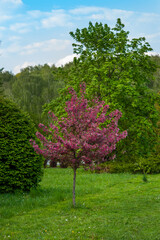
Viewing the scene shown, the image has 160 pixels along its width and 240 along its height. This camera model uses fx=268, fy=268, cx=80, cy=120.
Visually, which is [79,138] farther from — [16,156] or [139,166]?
[139,166]

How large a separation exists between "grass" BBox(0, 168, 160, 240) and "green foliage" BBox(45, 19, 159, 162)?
381 inches

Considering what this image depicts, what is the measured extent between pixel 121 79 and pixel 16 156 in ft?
41.0

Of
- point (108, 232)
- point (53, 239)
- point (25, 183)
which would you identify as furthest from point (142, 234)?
point (25, 183)

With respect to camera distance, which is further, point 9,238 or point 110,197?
point 110,197

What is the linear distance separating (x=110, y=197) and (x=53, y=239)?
16.7ft

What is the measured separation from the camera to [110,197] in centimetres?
1100

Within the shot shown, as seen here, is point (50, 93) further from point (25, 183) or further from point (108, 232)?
point (108, 232)

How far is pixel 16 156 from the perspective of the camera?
11.3 meters

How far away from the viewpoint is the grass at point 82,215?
6.68m

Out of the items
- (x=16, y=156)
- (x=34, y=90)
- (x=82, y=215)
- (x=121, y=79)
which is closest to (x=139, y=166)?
(x=121, y=79)

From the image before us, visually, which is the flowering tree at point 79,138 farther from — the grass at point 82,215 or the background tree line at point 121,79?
the background tree line at point 121,79

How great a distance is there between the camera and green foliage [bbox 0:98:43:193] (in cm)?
1120

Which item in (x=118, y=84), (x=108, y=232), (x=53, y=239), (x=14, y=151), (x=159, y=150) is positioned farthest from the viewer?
(x=159, y=150)

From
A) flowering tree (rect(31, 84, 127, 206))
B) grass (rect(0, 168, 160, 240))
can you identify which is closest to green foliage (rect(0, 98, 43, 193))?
grass (rect(0, 168, 160, 240))
